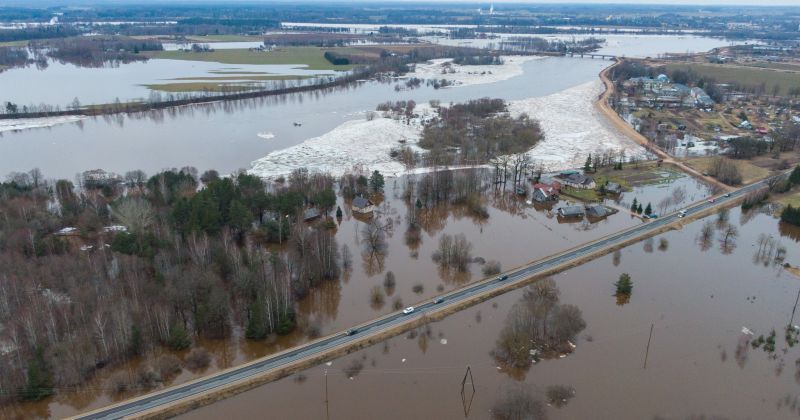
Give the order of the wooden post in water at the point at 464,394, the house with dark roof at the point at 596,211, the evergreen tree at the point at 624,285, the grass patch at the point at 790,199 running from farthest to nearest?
the grass patch at the point at 790,199
the house with dark roof at the point at 596,211
the evergreen tree at the point at 624,285
the wooden post in water at the point at 464,394

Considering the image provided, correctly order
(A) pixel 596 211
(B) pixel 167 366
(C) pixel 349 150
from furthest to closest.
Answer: (C) pixel 349 150 < (A) pixel 596 211 < (B) pixel 167 366

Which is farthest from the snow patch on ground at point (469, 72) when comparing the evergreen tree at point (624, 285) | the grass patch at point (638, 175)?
the evergreen tree at point (624, 285)

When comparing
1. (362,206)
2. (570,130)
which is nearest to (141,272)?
(362,206)

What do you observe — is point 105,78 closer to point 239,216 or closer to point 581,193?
point 239,216

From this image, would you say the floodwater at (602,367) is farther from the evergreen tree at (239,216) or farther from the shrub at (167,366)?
the evergreen tree at (239,216)

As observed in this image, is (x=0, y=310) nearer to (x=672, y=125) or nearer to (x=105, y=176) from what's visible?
(x=105, y=176)

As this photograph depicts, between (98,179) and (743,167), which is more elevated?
(98,179)
